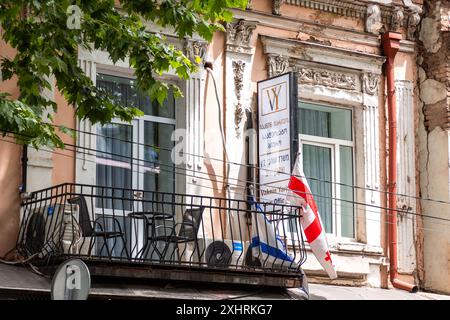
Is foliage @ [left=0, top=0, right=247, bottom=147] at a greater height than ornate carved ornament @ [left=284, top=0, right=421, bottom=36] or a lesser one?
lesser

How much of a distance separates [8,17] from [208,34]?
2048 millimetres

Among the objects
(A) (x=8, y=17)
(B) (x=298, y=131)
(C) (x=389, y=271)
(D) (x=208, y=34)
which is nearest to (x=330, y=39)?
(B) (x=298, y=131)

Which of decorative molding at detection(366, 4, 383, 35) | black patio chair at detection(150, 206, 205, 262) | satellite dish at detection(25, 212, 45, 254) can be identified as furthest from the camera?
decorative molding at detection(366, 4, 383, 35)

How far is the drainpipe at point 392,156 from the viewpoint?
701 inches

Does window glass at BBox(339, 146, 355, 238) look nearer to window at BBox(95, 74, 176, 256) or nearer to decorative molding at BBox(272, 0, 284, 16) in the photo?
decorative molding at BBox(272, 0, 284, 16)

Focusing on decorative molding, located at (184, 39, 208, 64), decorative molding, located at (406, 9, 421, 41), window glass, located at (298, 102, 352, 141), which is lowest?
window glass, located at (298, 102, 352, 141)

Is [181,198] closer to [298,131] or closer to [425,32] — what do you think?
[298,131]

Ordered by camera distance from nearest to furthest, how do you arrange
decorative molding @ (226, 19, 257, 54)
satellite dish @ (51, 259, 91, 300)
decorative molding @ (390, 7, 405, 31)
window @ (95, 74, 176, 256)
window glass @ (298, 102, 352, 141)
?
satellite dish @ (51, 259, 91, 300)
window @ (95, 74, 176, 256)
decorative molding @ (226, 19, 257, 54)
window glass @ (298, 102, 352, 141)
decorative molding @ (390, 7, 405, 31)

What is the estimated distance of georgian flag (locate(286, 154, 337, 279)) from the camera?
16281 mm

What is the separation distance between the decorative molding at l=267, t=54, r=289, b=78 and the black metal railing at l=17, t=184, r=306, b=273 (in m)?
1.85

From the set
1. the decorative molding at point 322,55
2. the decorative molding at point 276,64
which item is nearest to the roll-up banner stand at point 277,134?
the decorative molding at point 276,64

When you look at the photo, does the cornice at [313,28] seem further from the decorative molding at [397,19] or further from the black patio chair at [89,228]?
the black patio chair at [89,228]

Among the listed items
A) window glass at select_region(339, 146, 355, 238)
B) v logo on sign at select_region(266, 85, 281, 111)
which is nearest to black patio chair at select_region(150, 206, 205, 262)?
v logo on sign at select_region(266, 85, 281, 111)

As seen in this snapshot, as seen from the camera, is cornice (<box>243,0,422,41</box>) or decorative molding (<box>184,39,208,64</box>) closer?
decorative molding (<box>184,39,208,64</box>)
